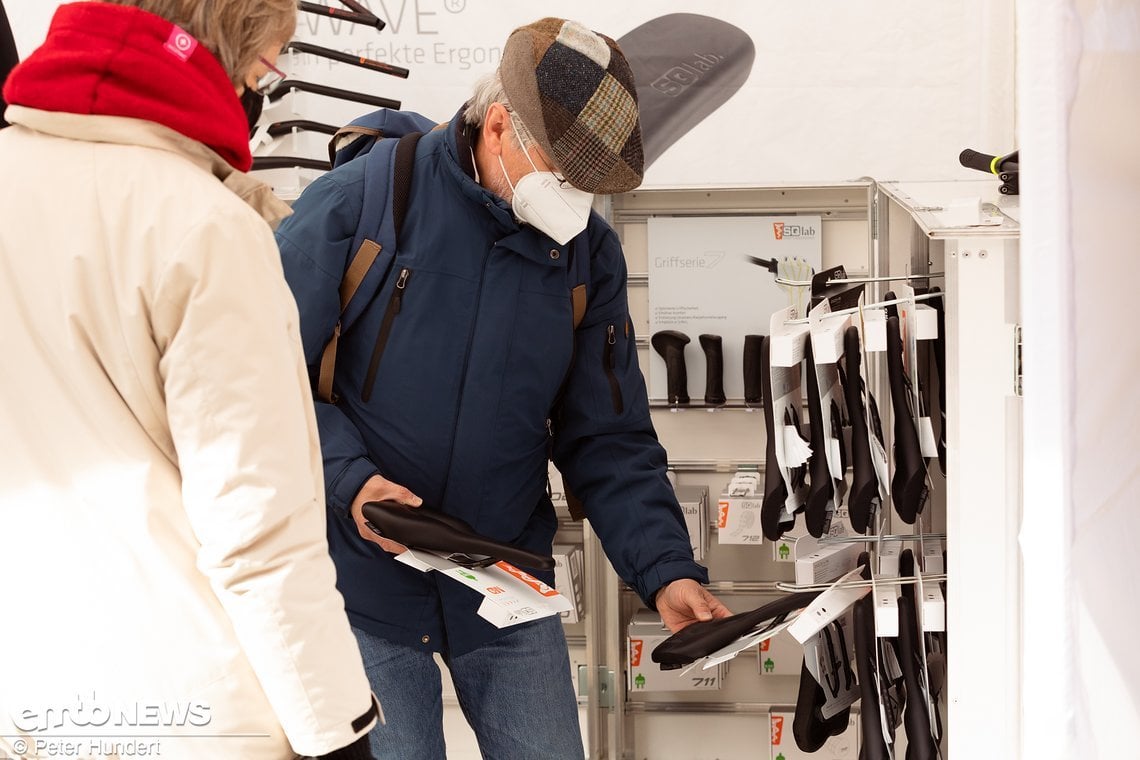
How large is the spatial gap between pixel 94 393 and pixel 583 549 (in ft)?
8.37

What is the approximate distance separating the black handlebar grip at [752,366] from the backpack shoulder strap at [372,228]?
68.6 inches

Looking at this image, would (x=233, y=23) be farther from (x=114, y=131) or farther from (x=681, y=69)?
(x=681, y=69)

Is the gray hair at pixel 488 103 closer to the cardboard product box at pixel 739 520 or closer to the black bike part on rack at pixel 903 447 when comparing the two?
the black bike part on rack at pixel 903 447

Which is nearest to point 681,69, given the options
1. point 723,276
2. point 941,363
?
point 723,276

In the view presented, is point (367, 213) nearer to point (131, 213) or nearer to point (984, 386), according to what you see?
point (131, 213)

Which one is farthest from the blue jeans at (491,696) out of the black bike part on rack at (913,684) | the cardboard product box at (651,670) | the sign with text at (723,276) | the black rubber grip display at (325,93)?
the black rubber grip display at (325,93)

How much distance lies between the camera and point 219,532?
1.18 metres

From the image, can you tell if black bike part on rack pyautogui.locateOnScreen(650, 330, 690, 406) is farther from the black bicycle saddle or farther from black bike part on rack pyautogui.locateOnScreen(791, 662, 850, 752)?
the black bicycle saddle

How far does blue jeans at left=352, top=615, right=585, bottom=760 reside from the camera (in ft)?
6.62

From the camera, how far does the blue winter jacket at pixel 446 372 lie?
1952mm

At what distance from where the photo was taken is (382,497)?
1.90m

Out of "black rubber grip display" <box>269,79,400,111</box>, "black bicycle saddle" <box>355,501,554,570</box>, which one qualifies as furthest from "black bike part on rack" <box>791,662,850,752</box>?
"black rubber grip display" <box>269,79,400,111</box>

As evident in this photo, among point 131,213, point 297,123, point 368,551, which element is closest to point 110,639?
point 131,213

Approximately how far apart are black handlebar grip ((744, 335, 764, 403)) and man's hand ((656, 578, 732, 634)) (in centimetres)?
154
